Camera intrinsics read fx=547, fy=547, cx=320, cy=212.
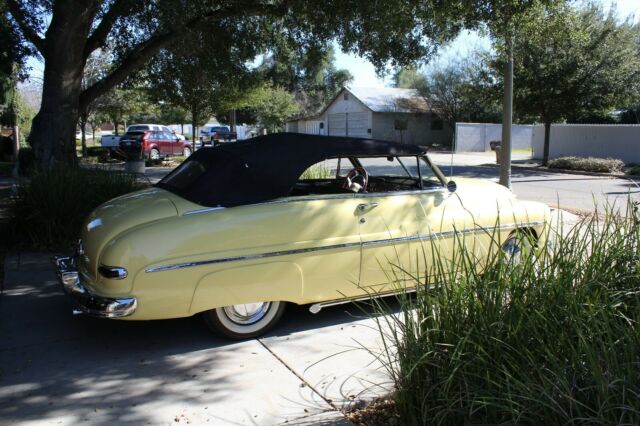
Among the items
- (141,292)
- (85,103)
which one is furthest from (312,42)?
(141,292)

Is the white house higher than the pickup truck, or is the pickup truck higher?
the white house

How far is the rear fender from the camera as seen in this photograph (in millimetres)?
4098

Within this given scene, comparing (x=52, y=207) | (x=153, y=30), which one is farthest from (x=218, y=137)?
(x=52, y=207)

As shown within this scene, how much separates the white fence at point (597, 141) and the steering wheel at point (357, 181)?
894 inches

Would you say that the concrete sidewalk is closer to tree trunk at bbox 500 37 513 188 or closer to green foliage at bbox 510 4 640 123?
tree trunk at bbox 500 37 513 188

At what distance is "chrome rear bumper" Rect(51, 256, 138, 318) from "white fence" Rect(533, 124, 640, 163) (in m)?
25.0

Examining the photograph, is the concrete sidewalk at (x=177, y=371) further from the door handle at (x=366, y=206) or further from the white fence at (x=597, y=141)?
the white fence at (x=597, y=141)

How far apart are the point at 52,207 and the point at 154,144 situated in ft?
65.9

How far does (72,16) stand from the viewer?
9125 millimetres

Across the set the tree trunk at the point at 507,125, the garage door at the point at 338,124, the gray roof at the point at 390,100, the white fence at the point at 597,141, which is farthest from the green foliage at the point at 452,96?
the tree trunk at the point at 507,125

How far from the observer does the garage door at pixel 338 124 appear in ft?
152

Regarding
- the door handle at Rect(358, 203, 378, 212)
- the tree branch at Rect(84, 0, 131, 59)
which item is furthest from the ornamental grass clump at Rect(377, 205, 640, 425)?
the tree branch at Rect(84, 0, 131, 59)

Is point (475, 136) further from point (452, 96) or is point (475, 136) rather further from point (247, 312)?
point (247, 312)

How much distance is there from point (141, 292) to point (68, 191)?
4224mm
